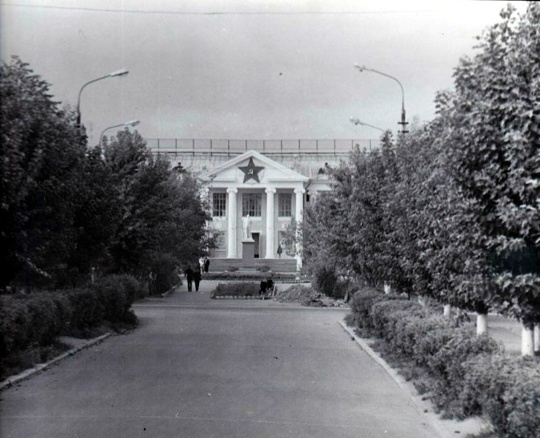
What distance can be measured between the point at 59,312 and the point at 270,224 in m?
66.2

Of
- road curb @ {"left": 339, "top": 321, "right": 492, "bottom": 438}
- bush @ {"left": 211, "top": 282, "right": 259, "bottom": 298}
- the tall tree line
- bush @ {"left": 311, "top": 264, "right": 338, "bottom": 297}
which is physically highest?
the tall tree line

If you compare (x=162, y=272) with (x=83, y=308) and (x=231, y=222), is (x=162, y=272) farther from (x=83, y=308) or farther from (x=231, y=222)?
(x=231, y=222)

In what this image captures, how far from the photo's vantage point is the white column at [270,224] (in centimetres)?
8138

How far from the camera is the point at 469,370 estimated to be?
28.6 feet

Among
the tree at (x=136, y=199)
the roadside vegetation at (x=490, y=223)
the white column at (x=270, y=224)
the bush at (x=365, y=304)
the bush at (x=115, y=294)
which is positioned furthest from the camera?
the white column at (x=270, y=224)

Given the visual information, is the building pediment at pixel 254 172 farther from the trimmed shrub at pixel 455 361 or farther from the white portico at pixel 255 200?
the trimmed shrub at pixel 455 361

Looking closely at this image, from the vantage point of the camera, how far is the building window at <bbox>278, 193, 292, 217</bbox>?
83.6 meters

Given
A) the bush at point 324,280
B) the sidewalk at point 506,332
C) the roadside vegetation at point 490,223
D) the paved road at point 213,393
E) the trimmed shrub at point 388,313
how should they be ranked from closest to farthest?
the roadside vegetation at point 490,223 → the paved road at point 213,393 → the trimmed shrub at point 388,313 → the sidewalk at point 506,332 → the bush at point 324,280

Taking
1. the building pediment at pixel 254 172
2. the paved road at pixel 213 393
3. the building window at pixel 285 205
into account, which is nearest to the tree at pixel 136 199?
the paved road at pixel 213 393

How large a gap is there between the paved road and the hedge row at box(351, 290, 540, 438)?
1.82ft

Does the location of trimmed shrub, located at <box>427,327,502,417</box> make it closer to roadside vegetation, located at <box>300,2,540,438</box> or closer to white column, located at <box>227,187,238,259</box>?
roadside vegetation, located at <box>300,2,540,438</box>

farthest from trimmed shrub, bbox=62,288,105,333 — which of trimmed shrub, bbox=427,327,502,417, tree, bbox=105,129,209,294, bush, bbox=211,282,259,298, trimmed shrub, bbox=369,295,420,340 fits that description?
bush, bbox=211,282,259,298

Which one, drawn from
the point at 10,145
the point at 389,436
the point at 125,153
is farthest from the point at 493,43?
the point at 125,153

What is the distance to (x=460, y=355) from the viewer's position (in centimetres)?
958
